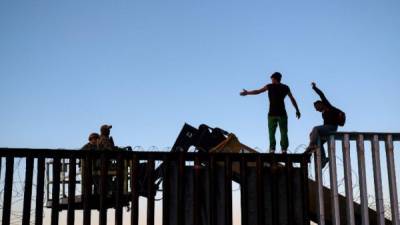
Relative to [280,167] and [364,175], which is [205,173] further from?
[364,175]

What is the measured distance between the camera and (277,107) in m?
14.2

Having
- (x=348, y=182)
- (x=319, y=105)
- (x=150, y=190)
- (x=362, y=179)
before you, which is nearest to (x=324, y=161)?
(x=348, y=182)

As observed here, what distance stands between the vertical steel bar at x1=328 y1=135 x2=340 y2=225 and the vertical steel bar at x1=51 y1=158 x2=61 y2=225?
664 cm

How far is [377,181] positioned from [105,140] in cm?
684

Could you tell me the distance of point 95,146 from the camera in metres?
14.5

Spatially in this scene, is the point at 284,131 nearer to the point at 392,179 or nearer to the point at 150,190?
the point at 392,179

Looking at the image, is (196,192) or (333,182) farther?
(333,182)

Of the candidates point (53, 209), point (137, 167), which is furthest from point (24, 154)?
point (137, 167)

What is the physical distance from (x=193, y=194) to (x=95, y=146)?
2739 millimetres

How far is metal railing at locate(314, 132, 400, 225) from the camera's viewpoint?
555 inches

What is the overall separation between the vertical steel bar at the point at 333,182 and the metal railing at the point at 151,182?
63cm

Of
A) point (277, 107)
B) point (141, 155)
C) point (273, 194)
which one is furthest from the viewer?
point (273, 194)

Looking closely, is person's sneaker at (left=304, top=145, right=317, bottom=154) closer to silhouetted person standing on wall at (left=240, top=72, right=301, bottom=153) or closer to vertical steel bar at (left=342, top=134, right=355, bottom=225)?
silhouetted person standing on wall at (left=240, top=72, right=301, bottom=153)

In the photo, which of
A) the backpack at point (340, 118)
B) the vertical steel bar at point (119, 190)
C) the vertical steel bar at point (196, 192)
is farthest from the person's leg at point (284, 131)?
the vertical steel bar at point (119, 190)
